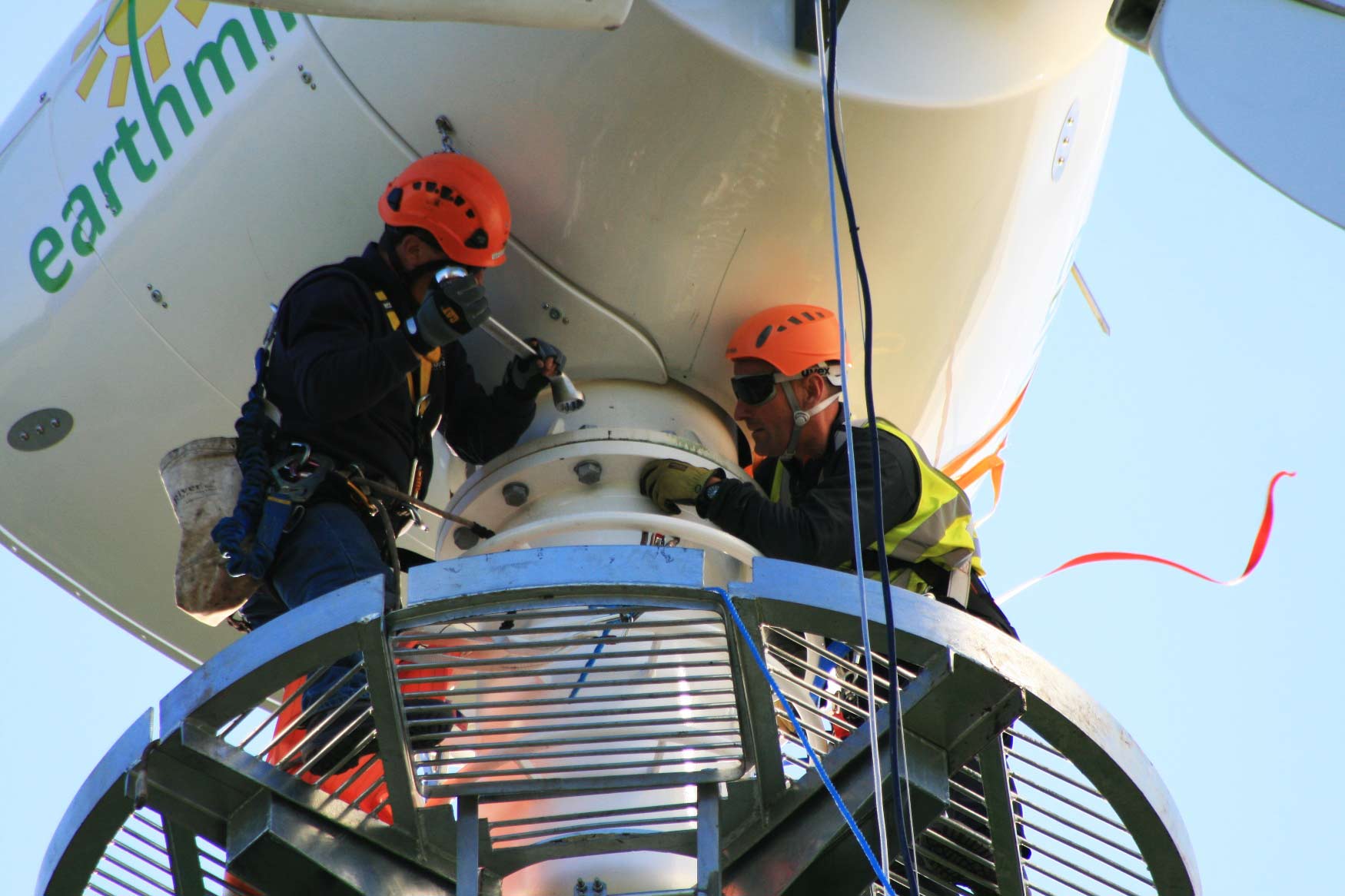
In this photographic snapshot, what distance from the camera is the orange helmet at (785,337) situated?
19.3 feet

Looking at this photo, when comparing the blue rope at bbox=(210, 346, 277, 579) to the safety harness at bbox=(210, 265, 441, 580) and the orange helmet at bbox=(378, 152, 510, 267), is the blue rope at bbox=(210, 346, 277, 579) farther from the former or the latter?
the orange helmet at bbox=(378, 152, 510, 267)

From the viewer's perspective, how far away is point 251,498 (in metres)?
5.57

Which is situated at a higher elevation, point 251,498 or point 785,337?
→ point 785,337

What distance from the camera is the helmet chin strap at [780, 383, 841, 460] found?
20.4 feet

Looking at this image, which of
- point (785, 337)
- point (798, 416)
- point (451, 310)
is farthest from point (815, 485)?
point (451, 310)

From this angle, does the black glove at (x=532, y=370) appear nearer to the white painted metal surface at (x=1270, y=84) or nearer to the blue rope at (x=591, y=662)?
the blue rope at (x=591, y=662)

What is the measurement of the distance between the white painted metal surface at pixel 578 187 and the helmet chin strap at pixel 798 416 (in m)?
0.23

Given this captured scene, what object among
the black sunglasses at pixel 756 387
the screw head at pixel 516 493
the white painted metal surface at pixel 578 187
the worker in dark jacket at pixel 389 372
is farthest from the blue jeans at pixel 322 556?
the black sunglasses at pixel 756 387

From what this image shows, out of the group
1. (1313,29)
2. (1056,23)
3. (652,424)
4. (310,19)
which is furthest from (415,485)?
(1313,29)

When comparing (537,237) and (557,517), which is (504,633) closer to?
(557,517)

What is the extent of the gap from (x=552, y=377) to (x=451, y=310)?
0.49 m

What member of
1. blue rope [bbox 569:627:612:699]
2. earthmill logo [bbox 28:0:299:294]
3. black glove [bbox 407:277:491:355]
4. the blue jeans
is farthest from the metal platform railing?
earthmill logo [bbox 28:0:299:294]

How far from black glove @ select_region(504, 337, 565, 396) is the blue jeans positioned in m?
0.71

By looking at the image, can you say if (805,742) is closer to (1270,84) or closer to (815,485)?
(1270,84)
